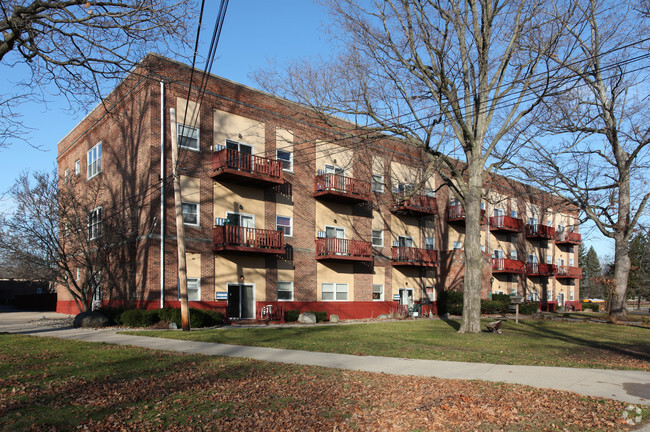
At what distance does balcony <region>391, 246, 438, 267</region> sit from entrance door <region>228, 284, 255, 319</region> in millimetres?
11759

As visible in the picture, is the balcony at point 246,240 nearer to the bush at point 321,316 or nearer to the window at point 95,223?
the bush at point 321,316

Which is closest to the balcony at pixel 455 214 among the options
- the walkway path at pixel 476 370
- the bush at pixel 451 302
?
the bush at pixel 451 302

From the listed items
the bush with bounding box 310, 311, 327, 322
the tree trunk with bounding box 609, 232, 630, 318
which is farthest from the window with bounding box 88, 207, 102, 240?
the tree trunk with bounding box 609, 232, 630, 318

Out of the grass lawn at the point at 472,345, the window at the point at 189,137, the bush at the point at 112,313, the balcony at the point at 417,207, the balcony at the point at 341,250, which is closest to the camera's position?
the grass lawn at the point at 472,345

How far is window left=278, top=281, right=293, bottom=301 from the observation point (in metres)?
27.2

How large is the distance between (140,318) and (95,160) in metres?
13.1

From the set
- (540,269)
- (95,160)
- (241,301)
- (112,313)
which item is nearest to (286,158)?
(241,301)

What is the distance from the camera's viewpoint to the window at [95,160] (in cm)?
2841

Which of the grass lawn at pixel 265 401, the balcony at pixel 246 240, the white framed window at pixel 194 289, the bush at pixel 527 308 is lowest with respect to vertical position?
the bush at pixel 527 308

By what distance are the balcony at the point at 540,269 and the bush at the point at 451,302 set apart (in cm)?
1432

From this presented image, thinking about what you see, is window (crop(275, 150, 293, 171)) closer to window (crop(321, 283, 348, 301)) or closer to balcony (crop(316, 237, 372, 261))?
balcony (crop(316, 237, 372, 261))

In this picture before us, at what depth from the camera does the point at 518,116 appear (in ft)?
61.3

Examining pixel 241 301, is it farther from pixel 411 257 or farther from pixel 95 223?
pixel 411 257

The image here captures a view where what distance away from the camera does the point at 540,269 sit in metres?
47.5
